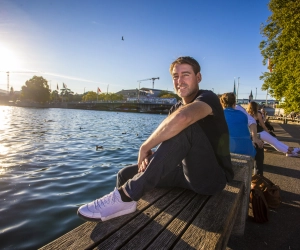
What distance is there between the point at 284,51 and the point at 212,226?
19.9 metres

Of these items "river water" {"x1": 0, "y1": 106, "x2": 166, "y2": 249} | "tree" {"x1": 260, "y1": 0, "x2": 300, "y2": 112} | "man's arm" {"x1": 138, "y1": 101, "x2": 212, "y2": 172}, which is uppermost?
"tree" {"x1": 260, "y1": 0, "x2": 300, "y2": 112}

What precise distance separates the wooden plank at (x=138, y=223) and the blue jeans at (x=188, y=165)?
0.16 metres

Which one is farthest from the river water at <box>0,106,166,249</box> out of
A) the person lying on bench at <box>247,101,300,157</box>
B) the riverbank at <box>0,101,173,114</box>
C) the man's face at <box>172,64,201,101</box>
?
the riverbank at <box>0,101,173,114</box>

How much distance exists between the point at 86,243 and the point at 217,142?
1.31 m

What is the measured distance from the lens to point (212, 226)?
162 cm

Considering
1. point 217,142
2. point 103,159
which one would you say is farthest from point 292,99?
point 217,142

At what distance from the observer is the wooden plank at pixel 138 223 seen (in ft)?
4.52

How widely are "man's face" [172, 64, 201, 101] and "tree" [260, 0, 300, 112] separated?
15.5 m

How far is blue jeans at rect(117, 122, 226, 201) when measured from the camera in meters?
1.79

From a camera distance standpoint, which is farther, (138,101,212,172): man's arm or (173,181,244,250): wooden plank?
(138,101,212,172): man's arm

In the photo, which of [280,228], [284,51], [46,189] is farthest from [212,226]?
[284,51]

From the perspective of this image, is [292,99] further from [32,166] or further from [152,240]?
[152,240]

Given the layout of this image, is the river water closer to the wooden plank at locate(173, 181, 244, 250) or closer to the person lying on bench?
the wooden plank at locate(173, 181, 244, 250)

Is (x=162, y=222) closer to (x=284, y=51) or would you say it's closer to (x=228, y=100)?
(x=228, y=100)
